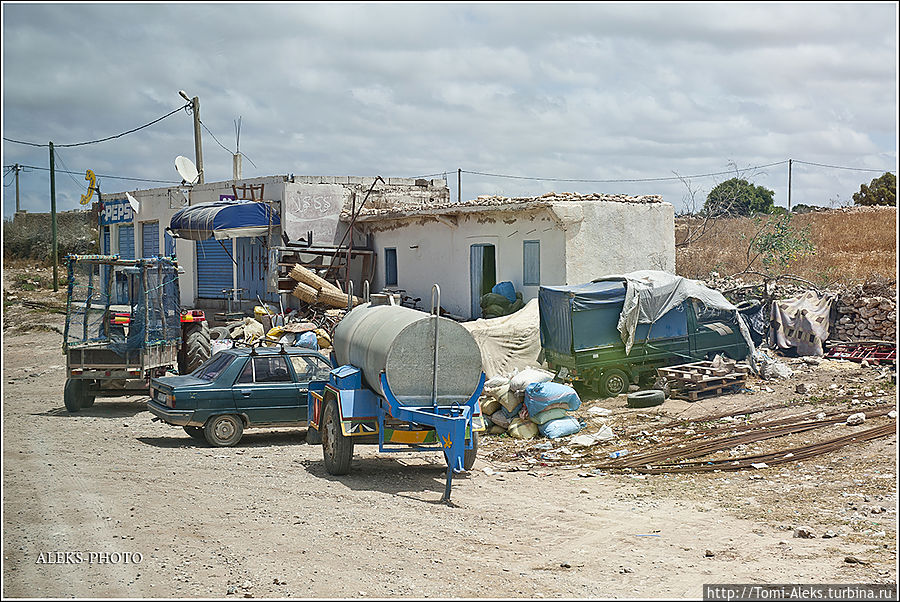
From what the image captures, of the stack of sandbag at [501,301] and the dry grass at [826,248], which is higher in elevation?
the dry grass at [826,248]

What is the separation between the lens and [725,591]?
251 inches

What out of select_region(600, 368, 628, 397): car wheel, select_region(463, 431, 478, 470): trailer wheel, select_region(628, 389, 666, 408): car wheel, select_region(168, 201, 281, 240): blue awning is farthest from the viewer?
select_region(168, 201, 281, 240): blue awning

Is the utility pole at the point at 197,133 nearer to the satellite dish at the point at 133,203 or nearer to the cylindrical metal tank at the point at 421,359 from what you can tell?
the satellite dish at the point at 133,203

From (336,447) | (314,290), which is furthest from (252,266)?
(336,447)

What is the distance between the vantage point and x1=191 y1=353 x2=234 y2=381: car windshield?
13.1 meters

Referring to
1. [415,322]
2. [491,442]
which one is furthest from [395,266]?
[415,322]

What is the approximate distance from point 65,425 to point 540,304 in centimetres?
905

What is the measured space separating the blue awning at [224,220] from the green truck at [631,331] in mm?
10031

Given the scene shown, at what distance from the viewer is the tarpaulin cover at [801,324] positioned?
65.6ft

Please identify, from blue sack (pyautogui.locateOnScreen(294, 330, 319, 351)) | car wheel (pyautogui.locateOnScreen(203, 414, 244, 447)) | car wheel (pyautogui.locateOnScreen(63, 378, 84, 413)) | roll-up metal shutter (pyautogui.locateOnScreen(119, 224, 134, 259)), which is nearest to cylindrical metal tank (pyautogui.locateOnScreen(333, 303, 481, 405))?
car wheel (pyautogui.locateOnScreen(203, 414, 244, 447))

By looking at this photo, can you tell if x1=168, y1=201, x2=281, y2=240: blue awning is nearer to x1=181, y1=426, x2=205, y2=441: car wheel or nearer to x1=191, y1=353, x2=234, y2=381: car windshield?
x1=191, y1=353, x2=234, y2=381: car windshield

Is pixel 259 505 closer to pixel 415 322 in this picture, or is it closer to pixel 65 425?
pixel 415 322

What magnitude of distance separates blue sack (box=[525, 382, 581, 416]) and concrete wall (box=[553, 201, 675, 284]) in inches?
222

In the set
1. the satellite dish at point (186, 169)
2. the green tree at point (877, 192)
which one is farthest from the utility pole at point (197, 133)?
the green tree at point (877, 192)
